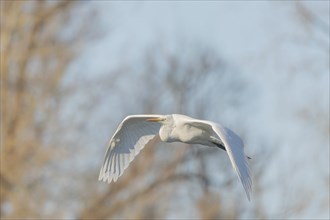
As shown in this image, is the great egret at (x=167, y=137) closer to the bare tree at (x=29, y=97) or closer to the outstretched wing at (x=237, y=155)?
the outstretched wing at (x=237, y=155)

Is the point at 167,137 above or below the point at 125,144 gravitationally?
above

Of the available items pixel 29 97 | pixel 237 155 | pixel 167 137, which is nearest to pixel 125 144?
pixel 167 137

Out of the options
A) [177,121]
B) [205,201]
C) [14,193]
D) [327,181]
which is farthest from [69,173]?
[177,121]

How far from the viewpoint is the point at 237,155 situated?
8180 mm

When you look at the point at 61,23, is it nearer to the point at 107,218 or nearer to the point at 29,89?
the point at 29,89

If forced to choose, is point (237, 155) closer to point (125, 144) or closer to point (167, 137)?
point (167, 137)

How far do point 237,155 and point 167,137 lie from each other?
4.28 ft

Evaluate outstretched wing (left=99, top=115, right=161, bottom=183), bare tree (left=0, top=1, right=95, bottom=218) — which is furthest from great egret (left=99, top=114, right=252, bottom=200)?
bare tree (left=0, top=1, right=95, bottom=218)

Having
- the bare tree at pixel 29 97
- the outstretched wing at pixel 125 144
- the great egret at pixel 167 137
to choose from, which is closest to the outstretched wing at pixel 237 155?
the great egret at pixel 167 137

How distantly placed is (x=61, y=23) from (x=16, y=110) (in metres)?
1.51

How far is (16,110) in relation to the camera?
741 inches

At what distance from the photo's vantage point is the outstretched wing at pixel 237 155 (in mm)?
7831

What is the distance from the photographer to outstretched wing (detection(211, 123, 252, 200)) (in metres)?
7.83

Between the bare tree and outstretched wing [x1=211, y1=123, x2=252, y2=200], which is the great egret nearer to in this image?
outstretched wing [x1=211, y1=123, x2=252, y2=200]
